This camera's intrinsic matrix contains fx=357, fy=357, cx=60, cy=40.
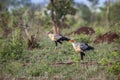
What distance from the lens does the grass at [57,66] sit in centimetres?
854

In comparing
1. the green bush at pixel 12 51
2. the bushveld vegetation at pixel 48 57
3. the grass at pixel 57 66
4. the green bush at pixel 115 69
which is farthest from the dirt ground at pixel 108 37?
the green bush at pixel 115 69

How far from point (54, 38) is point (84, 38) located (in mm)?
1723

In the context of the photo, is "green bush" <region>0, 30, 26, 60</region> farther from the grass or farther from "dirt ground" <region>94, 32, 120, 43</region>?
"dirt ground" <region>94, 32, 120, 43</region>

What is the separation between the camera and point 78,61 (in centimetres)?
988

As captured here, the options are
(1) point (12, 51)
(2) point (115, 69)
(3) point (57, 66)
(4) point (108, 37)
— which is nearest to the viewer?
(2) point (115, 69)

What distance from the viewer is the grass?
8539 mm

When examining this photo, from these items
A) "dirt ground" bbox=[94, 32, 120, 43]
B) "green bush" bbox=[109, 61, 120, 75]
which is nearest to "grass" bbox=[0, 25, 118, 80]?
"green bush" bbox=[109, 61, 120, 75]

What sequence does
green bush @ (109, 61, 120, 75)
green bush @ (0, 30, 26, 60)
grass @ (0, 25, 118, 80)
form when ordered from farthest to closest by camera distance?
green bush @ (0, 30, 26, 60) → grass @ (0, 25, 118, 80) → green bush @ (109, 61, 120, 75)

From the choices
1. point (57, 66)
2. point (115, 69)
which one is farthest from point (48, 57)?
point (115, 69)

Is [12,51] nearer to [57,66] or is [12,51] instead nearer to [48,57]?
[48,57]

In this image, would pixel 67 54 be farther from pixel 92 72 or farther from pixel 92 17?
pixel 92 17

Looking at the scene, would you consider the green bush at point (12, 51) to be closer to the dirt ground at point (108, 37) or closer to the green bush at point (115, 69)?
the green bush at point (115, 69)

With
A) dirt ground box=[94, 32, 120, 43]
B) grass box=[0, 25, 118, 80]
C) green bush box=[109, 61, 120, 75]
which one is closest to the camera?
green bush box=[109, 61, 120, 75]

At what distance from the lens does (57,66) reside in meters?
9.59
